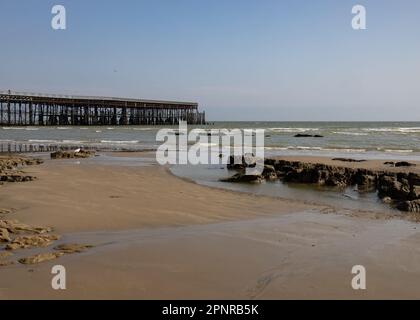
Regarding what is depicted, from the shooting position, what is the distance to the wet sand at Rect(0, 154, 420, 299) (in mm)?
4812

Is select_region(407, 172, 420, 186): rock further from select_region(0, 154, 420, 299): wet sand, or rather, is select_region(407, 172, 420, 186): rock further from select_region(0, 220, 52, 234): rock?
select_region(0, 220, 52, 234): rock

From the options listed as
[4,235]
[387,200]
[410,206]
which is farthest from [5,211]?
[387,200]

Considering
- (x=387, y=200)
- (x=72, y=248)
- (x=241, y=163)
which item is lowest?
(x=387, y=200)

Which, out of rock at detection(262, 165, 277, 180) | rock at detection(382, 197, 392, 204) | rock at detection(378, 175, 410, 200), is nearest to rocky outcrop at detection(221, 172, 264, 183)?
rock at detection(262, 165, 277, 180)

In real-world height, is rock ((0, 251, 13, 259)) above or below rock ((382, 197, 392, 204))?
above

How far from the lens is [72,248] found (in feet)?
20.5

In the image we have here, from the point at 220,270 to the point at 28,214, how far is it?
4.59 metres

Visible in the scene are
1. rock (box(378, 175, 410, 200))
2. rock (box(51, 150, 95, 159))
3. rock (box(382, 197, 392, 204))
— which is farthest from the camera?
rock (box(51, 150, 95, 159))

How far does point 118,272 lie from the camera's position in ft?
17.3

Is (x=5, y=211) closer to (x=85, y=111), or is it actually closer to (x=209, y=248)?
(x=209, y=248)

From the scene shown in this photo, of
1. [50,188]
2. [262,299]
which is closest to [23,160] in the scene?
[50,188]

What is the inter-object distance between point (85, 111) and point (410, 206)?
70.8 meters

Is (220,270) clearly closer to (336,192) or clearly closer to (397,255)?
(397,255)

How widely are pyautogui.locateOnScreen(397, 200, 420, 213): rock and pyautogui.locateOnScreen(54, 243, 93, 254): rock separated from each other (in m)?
6.34
